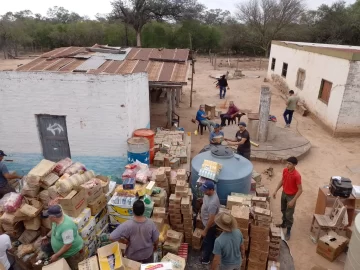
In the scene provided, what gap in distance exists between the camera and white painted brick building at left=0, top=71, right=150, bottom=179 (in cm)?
756

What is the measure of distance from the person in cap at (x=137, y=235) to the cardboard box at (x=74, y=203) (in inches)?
51.0

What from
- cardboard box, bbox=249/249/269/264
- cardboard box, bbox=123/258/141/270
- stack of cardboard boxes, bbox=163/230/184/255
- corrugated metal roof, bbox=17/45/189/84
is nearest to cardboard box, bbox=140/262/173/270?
cardboard box, bbox=123/258/141/270

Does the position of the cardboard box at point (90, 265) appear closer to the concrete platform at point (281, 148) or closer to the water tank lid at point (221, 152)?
the water tank lid at point (221, 152)

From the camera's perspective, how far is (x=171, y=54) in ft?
44.0

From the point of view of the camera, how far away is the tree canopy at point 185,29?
121 feet

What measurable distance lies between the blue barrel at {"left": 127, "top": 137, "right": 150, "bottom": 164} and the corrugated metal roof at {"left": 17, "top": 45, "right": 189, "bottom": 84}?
2.40 m

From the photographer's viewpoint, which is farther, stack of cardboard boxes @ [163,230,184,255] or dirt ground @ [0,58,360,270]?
dirt ground @ [0,58,360,270]

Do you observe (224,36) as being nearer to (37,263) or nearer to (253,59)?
(253,59)

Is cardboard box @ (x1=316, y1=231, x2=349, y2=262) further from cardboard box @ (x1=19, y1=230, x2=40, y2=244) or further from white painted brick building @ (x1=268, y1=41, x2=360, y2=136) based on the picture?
white painted brick building @ (x1=268, y1=41, x2=360, y2=136)

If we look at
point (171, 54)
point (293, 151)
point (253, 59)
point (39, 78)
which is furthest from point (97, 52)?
point (253, 59)

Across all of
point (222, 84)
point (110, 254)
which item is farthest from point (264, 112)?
point (222, 84)

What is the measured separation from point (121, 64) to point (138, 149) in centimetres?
399

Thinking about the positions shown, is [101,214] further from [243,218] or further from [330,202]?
[330,202]

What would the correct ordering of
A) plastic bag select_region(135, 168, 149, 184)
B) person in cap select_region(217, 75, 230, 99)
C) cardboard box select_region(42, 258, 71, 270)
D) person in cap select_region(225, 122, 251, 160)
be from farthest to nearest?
person in cap select_region(217, 75, 230, 99) < person in cap select_region(225, 122, 251, 160) < plastic bag select_region(135, 168, 149, 184) < cardboard box select_region(42, 258, 71, 270)
